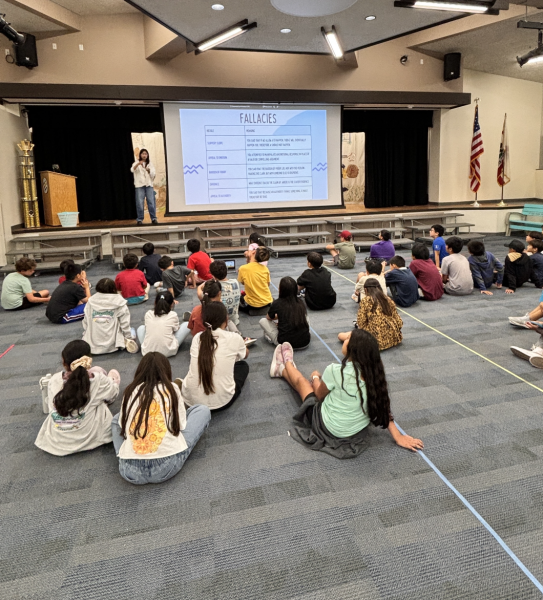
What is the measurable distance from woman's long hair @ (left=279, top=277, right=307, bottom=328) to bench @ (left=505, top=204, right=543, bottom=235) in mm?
8300

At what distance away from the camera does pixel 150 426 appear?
2.26m

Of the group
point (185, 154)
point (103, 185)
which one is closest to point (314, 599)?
point (185, 154)

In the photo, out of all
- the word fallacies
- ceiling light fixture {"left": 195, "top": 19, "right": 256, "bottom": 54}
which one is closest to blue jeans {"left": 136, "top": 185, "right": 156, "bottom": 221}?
the word fallacies

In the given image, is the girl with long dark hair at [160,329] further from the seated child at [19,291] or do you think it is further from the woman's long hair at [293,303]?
the seated child at [19,291]

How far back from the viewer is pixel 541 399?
10.1ft

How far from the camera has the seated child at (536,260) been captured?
Result: 5.75 metres

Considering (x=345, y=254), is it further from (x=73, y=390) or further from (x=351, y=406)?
(x=73, y=390)

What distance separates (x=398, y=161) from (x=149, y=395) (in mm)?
10756

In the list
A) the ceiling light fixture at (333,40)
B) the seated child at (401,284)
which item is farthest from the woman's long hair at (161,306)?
the ceiling light fixture at (333,40)

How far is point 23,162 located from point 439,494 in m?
8.89

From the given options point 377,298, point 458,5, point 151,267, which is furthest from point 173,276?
point 458,5

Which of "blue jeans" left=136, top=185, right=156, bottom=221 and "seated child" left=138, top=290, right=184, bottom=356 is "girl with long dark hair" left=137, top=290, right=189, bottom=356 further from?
"blue jeans" left=136, top=185, right=156, bottom=221

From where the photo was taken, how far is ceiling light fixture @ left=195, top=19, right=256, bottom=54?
254 inches

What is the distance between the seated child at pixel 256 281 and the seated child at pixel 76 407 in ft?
7.91
